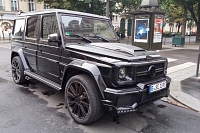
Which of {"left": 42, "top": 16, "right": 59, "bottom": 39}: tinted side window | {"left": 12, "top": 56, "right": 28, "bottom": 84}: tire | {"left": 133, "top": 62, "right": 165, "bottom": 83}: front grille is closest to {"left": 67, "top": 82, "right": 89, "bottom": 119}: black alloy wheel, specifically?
{"left": 133, "top": 62, "right": 165, "bottom": 83}: front grille

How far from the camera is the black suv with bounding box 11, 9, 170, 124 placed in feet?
9.46

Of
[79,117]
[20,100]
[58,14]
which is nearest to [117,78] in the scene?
[79,117]

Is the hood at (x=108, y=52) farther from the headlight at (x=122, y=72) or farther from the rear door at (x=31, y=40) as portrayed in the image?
the rear door at (x=31, y=40)

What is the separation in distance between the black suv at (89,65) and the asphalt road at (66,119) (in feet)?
0.99

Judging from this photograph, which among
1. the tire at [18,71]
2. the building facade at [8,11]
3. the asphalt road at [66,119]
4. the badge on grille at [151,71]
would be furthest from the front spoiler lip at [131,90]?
the building facade at [8,11]

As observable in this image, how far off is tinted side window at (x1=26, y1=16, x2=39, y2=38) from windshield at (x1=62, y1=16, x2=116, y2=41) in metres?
1.06

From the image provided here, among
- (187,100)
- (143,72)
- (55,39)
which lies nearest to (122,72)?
(143,72)

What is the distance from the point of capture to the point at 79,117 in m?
3.35

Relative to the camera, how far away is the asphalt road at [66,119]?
10.4 feet

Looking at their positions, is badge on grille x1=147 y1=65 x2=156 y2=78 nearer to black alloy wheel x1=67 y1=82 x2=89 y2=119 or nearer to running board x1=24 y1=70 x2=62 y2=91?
black alloy wheel x1=67 y1=82 x2=89 y2=119

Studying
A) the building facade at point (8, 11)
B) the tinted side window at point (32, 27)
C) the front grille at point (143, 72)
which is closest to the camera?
the front grille at point (143, 72)

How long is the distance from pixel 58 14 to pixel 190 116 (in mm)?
3520

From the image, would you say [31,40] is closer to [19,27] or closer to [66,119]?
[19,27]

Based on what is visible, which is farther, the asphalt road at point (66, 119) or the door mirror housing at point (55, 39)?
the door mirror housing at point (55, 39)
